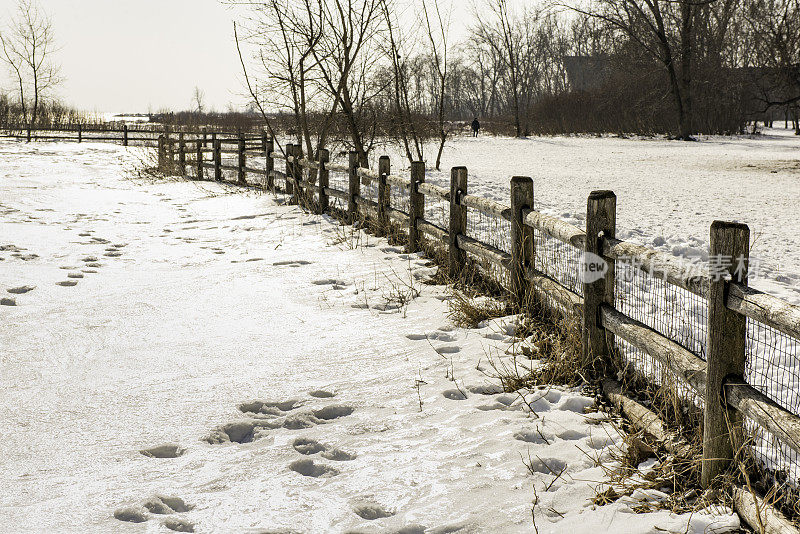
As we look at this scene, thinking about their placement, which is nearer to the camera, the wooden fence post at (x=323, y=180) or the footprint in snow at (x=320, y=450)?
the footprint in snow at (x=320, y=450)

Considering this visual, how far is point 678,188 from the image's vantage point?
1647 cm

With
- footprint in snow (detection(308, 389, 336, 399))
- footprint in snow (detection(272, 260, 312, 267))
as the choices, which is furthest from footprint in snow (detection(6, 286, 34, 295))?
footprint in snow (detection(308, 389, 336, 399))

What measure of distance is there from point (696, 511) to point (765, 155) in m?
27.6

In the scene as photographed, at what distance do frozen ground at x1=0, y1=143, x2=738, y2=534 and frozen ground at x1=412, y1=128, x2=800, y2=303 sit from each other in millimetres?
4233

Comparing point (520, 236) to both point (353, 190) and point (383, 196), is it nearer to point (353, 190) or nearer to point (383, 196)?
point (383, 196)

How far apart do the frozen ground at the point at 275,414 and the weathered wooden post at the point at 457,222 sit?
440mm

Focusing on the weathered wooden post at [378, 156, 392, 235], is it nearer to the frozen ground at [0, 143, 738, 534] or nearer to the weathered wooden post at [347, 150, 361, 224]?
the weathered wooden post at [347, 150, 361, 224]

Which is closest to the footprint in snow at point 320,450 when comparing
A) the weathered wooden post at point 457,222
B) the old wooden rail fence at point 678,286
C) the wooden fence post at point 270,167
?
the old wooden rail fence at point 678,286

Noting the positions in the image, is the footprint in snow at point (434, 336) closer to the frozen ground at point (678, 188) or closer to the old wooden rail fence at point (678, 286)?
the old wooden rail fence at point (678, 286)

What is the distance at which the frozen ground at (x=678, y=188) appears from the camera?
9719 mm

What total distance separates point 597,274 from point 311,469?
2234 mm

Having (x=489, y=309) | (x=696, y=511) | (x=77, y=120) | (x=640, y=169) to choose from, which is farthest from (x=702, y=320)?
(x=77, y=120)

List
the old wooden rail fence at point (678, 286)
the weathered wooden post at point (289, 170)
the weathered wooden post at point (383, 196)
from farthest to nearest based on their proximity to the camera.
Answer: the weathered wooden post at point (289, 170) < the weathered wooden post at point (383, 196) < the old wooden rail fence at point (678, 286)

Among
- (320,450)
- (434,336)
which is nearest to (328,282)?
(434,336)
